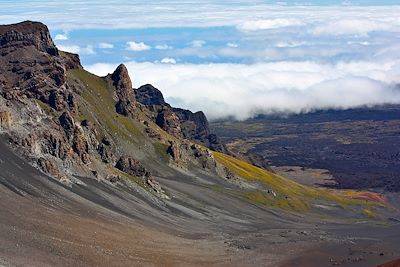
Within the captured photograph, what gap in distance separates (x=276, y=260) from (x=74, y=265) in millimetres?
66667

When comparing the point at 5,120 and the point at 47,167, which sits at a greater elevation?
the point at 5,120

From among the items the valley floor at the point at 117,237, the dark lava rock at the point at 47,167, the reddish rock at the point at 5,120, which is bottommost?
the valley floor at the point at 117,237

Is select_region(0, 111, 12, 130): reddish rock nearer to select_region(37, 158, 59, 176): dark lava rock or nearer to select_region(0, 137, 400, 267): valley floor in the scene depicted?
select_region(0, 137, 400, 267): valley floor

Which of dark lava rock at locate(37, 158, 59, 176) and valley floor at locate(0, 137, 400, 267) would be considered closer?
valley floor at locate(0, 137, 400, 267)

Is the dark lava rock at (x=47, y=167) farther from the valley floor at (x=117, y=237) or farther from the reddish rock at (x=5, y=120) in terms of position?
the reddish rock at (x=5, y=120)

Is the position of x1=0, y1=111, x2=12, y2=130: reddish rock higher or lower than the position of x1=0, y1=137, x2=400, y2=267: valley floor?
A: higher

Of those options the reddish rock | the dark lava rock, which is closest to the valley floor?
the dark lava rock

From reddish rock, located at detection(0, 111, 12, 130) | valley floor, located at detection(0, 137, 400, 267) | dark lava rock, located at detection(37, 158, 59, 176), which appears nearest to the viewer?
valley floor, located at detection(0, 137, 400, 267)

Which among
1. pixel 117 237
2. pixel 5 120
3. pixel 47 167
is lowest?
pixel 117 237

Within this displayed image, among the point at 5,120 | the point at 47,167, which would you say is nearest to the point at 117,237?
the point at 47,167

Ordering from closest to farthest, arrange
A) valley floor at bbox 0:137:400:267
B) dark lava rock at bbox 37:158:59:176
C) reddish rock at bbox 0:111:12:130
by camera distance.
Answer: valley floor at bbox 0:137:400:267 < dark lava rock at bbox 37:158:59:176 < reddish rock at bbox 0:111:12:130

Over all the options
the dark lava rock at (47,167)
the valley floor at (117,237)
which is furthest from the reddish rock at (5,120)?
the dark lava rock at (47,167)

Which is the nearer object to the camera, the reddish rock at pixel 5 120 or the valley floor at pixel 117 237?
the valley floor at pixel 117 237

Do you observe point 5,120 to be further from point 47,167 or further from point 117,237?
point 117,237
